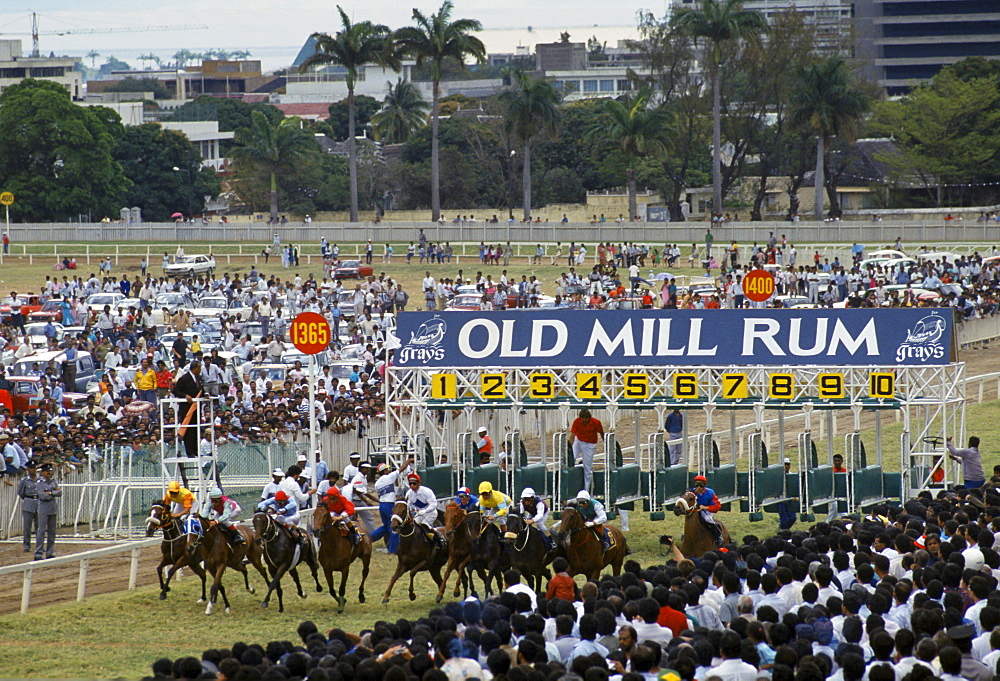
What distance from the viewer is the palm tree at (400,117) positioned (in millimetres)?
73812

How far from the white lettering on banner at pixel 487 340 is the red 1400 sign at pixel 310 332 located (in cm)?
192

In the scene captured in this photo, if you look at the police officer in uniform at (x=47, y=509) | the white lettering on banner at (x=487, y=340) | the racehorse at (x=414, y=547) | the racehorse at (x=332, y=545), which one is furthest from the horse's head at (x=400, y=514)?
the police officer in uniform at (x=47, y=509)

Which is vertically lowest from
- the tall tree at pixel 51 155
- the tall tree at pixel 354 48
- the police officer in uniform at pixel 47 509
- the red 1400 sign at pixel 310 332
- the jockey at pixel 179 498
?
the police officer in uniform at pixel 47 509

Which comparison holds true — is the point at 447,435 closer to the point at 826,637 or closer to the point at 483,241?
the point at 826,637

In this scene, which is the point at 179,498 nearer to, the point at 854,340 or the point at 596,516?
the point at 596,516

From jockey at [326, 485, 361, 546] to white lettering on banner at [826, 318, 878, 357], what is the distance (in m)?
6.98

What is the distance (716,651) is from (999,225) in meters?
49.3

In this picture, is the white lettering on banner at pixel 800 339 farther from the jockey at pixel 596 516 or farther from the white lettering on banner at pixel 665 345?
the jockey at pixel 596 516

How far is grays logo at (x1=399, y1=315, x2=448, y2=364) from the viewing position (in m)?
20.1

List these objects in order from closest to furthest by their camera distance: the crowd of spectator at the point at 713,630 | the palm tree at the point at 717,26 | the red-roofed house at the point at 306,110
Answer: the crowd of spectator at the point at 713,630 → the palm tree at the point at 717,26 → the red-roofed house at the point at 306,110

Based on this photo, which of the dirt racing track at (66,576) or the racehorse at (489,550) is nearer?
the racehorse at (489,550)

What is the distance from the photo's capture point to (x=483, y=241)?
189 ft

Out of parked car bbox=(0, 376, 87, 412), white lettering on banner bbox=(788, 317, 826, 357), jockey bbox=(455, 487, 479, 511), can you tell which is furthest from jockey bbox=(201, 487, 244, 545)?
parked car bbox=(0, 376, 87, 412)

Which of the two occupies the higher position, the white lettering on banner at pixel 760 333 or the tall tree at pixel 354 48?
the tall tree at pixel 354 48
